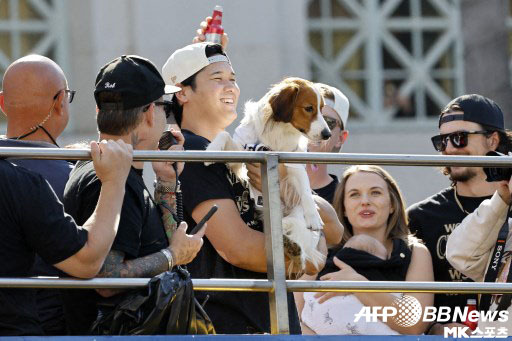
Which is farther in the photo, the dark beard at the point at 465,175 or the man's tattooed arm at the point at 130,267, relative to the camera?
the dark beard at the point at 465,175

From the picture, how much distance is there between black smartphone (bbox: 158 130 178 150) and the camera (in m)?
5.57

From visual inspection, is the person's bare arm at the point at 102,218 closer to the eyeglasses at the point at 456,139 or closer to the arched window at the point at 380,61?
the eyeglasses at the point at 456,139

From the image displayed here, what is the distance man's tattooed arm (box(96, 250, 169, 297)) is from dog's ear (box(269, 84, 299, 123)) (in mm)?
1450

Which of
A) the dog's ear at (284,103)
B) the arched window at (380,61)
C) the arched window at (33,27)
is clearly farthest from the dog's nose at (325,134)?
the arched window at (380,61)

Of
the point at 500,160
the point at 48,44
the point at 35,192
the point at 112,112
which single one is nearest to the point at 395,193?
the point at 500,160

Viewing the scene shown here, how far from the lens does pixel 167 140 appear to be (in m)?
5.58

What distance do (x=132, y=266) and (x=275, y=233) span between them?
594 millimetres

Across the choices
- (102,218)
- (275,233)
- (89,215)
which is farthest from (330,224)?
(102,218)

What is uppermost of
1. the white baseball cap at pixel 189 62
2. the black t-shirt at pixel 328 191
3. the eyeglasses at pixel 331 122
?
the white baseball cap at pixel 189 62

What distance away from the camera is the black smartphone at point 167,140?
557 cm

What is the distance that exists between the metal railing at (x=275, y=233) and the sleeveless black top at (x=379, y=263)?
105 cm

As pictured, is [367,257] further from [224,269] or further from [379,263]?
[224,269]

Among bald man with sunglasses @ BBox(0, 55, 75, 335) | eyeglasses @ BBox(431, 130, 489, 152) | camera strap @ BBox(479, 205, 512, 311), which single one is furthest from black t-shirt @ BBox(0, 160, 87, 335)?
eyeglasses @ BBox(431, 130, 489, 152)

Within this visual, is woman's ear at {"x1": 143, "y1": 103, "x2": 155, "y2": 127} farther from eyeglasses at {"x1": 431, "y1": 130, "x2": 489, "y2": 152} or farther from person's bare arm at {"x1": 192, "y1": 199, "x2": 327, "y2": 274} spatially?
eyeglasses at {"x1": 431, "y1": 130, "x2": 489, "y2": 152}
